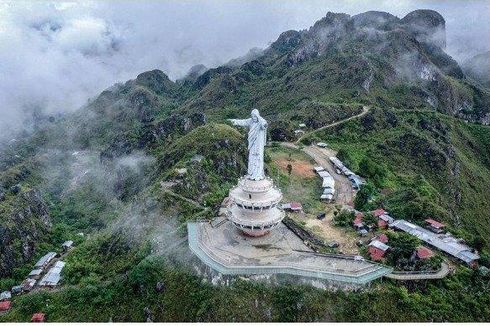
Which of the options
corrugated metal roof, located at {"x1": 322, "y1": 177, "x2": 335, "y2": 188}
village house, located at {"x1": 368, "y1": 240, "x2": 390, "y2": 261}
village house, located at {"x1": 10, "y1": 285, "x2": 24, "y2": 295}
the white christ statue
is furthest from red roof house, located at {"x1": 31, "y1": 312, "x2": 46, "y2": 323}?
corrugated metal roof, located at {"x1": 322, "y1": 177, "x2": 335, "y2": 188}

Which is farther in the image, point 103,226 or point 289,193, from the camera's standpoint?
point 103,226

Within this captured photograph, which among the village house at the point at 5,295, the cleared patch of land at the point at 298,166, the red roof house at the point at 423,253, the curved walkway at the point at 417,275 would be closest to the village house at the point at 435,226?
the red roof house at the point at 423,253

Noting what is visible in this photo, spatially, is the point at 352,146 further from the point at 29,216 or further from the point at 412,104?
the point at 29,216

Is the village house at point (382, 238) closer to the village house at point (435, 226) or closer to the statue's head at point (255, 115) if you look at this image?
the village house at point (435, 226)

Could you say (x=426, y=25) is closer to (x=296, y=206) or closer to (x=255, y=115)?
(x=296, y=206)

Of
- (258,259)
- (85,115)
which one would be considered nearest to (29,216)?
(258,259)

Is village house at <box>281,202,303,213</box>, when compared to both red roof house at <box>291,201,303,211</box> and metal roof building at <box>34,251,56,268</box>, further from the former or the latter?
metal roof building at <box>34,251,56,268</box>
